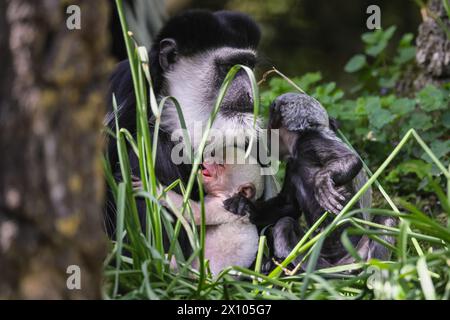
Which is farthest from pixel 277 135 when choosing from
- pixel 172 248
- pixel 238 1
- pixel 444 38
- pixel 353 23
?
pixel 353 23

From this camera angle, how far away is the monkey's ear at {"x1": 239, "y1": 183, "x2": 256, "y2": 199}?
3469mm

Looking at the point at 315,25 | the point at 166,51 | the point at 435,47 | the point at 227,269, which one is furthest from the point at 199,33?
the point at 315,25

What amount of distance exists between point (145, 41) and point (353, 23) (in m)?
3.63

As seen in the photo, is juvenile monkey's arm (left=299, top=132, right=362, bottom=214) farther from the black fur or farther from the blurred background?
the blurred background

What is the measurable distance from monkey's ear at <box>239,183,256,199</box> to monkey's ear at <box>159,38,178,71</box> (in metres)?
0.62

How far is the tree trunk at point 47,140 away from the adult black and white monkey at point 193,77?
67.5 inches

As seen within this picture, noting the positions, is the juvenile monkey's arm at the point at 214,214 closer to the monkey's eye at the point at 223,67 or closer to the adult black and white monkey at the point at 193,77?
the adult black and white monkey at the point at 193,77

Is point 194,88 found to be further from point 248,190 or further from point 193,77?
point 248,190

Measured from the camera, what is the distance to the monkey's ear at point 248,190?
3.47 metres

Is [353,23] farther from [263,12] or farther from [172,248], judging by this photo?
[172,248]

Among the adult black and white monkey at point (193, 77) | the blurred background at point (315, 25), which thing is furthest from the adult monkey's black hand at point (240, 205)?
the blurred background at point (315, 25)

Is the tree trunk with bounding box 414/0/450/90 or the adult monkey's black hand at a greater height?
the tree trunk with bounding box 414/0/450/90

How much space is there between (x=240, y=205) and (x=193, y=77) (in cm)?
62

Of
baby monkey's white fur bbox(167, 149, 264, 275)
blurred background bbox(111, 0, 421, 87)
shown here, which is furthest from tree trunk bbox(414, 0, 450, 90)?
blurred background bbox(111, 0, 421, 87)
